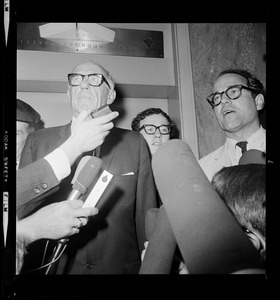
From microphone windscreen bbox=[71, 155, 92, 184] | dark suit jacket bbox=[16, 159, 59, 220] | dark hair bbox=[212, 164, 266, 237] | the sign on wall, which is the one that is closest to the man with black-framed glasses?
dark hair bbox=[212, 164, 266, 237]

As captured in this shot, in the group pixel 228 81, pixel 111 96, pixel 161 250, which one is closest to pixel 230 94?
pixel 228 81

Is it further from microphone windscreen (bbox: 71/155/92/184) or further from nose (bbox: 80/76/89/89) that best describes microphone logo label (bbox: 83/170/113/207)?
nose (bbox: 80/76/89/89)

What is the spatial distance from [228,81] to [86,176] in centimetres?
59

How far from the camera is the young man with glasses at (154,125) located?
113 cm

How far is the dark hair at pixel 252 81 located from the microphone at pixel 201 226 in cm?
69

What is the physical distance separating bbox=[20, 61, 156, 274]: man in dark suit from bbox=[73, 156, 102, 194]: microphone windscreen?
0.09ft

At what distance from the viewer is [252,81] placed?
113cm

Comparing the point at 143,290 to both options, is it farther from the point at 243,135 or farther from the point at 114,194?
the point at 243,135

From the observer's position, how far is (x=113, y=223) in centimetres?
105

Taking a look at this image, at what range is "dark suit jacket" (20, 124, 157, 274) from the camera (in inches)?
39.8

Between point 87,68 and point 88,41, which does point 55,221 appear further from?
point 88,41
